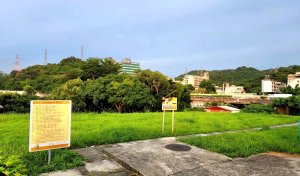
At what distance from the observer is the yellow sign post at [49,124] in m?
4.11

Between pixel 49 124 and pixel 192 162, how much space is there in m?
2.78

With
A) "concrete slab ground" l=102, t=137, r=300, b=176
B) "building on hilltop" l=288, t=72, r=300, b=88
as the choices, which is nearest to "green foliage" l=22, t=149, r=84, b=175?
"concrete slab ground" l=102, t=137, r=300, b=176

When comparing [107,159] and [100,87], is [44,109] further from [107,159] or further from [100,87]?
[100,87]

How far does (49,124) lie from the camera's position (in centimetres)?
430

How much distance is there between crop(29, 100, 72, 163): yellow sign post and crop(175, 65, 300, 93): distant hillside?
3315 inches

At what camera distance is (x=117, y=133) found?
272 inches

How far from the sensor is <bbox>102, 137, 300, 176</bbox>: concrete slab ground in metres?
4.29

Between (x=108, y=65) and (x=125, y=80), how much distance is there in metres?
10.9

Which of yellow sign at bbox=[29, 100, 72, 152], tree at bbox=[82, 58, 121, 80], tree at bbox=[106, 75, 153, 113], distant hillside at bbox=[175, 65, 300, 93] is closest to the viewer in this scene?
yellow sign at bbox=[29, 100, 72, 152]

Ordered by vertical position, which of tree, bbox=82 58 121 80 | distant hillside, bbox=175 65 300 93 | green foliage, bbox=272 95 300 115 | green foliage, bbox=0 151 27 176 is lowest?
green foliage, bbox=0 151 27 176

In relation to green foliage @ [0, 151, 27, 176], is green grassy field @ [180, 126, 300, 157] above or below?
below

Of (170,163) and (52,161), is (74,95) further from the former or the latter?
(170,163)

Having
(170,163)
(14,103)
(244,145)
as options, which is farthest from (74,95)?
(170,163)

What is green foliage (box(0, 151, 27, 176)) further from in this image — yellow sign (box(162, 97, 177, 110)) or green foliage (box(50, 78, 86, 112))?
green foliage (box(50, 78, 86, 112))
